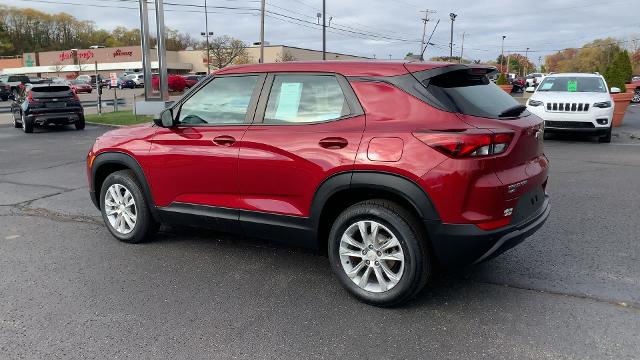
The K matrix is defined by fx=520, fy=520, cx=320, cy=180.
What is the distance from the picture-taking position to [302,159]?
12.1 ft

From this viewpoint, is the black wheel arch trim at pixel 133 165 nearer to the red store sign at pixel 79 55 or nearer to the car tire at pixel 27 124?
the car tire at pixel 27 124

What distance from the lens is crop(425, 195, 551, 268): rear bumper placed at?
326 centimetres

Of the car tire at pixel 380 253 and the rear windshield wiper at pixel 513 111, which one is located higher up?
the rear windshield wiper at pixel 513 111

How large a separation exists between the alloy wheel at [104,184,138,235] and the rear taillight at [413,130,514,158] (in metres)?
2.98

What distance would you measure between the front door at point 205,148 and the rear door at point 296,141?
4.7 inches

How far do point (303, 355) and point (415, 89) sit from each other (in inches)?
72.2

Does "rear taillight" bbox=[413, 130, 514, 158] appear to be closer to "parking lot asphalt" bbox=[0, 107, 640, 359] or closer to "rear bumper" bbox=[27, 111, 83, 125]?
"parking lot asphalt" bbox=[0, 107, 640, 359]

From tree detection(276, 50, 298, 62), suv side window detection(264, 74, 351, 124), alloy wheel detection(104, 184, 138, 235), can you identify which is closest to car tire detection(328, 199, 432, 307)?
suv side window detection(264, 74, 351, 124)

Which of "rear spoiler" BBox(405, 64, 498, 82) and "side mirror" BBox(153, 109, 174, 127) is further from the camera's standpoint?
"side mirror" BBox(153, 109, 174, 127)

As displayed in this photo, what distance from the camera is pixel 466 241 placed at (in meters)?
3.27

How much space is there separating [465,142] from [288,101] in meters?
1.42

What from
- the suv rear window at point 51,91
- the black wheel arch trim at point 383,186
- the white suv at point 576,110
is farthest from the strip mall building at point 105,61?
the black wheel arch trim at point 383,186

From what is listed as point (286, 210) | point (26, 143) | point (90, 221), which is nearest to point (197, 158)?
point (286, 210)

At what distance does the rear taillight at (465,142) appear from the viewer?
3.18m
